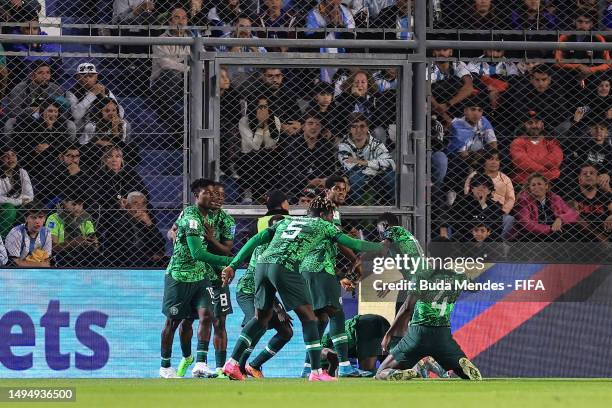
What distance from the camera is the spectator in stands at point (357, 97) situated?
13977mm

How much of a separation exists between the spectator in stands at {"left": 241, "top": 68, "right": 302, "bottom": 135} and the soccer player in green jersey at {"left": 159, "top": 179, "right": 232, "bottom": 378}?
4.23ft

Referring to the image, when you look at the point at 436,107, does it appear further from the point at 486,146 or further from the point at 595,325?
the point at 595,325

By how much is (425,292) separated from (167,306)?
8.95ft

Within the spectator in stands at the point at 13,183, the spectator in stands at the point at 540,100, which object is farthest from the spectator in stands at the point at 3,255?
the spectator in stands at the point at 540,100

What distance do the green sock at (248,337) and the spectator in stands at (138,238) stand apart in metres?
1.65

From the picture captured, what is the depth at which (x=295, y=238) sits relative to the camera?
12.6m

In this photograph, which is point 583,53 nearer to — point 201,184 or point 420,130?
point 420,130

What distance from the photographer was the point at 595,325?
13.8 meters

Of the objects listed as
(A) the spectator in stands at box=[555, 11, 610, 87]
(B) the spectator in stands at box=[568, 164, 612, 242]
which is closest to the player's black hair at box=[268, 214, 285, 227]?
(B) the spectator in stands at box=[568, 164, 612, 242]

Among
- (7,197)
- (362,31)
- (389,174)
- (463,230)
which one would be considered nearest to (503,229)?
(463,230)

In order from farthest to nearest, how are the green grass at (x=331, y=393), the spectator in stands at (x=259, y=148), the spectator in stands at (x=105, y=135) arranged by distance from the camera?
1. the spectator in stands at (x=105, y=135)
2. the spectator in stands at (x=259, y=148)
3. the green grass at (x=331, y=393)

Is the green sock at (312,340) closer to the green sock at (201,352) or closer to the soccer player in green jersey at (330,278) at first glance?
the soccer player in green jersey at (330,278)

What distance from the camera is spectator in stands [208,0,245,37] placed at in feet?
49.1

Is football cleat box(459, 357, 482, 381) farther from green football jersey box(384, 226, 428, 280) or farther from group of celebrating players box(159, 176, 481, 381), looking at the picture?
green football jersey box(384, 226, 428, 280)
